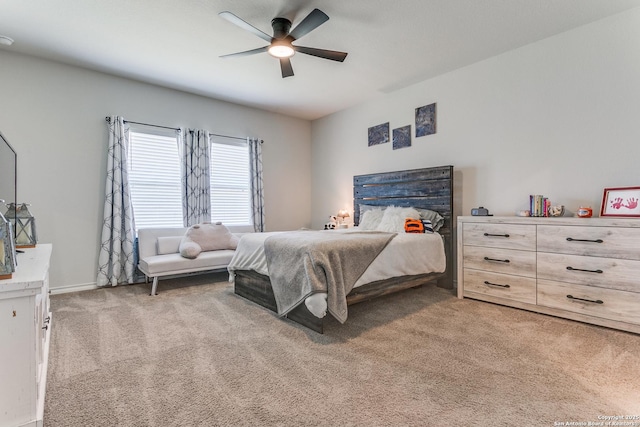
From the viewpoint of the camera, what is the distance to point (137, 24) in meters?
3.02

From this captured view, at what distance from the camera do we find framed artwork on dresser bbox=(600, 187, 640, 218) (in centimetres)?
270

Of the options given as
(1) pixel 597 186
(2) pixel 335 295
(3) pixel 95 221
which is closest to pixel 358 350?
(2) pixel 335 295

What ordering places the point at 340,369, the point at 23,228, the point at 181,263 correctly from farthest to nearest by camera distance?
1. the point at 181,263
2. the point at 23,228
3. the point at 340,369

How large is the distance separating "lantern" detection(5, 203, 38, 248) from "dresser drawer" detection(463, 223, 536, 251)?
4.11 m

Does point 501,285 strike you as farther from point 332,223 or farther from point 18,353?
point 18,353

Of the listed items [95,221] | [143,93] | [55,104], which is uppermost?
[143,93]

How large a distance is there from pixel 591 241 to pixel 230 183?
4715 millimetres

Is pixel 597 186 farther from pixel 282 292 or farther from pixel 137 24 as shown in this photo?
pixel 137 24

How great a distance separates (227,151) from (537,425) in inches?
199

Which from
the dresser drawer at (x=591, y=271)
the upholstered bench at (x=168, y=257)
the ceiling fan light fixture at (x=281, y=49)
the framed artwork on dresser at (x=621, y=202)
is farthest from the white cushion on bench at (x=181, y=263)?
the framed artwork on dresser at (x=621, y=202)

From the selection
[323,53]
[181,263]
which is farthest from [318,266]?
[181,263]

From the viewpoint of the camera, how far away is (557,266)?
2854 millimetres

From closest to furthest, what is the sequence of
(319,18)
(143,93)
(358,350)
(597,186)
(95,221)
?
(358,350) < (319,18) < (597,186) < (95,221) < (143,93)

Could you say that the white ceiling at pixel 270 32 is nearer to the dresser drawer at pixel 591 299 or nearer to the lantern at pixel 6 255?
the lantern at pixel 6 255
